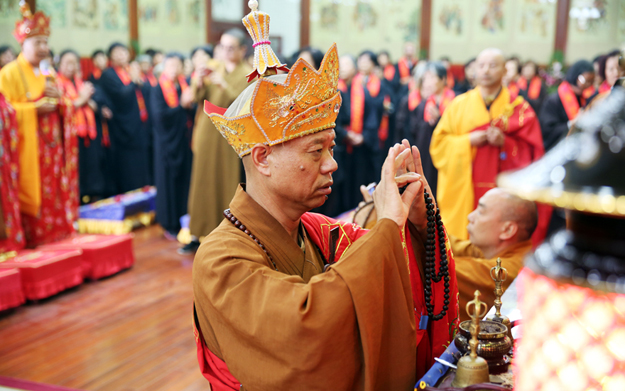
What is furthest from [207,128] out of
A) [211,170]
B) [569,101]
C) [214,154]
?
[569,101]

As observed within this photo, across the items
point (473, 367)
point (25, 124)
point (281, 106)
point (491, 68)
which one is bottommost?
point (473, 367)

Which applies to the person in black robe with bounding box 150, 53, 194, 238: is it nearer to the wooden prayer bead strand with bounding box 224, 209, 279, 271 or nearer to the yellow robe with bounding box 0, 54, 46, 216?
the yellow robe with bounding box 0, 54, 46, 216

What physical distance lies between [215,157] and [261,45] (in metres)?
3.38

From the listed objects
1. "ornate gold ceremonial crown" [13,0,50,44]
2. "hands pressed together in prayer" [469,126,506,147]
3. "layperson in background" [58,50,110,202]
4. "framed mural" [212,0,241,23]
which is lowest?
"layperson in background" [58,50,110,202]

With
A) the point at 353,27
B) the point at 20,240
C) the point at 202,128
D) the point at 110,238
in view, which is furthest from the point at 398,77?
the point at 20,240

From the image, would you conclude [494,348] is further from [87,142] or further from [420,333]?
[87,142]

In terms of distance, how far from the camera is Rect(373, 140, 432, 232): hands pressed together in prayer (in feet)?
3.84

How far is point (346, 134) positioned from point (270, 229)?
15.7 feet

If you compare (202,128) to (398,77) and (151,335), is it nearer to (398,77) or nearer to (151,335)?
(151,335)

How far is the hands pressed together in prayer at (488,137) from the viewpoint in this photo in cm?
382

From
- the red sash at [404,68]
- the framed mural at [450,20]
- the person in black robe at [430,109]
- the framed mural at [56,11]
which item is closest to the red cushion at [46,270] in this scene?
the person in black robe at [430,109]

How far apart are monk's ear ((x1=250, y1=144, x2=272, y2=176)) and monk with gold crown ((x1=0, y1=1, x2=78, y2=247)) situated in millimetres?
3434

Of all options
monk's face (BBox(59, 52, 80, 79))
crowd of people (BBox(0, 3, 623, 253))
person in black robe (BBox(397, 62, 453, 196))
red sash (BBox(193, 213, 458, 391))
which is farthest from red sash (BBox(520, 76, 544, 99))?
red sash (BBox(193, 213, 458, 391))

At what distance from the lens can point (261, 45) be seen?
1.39 metres
